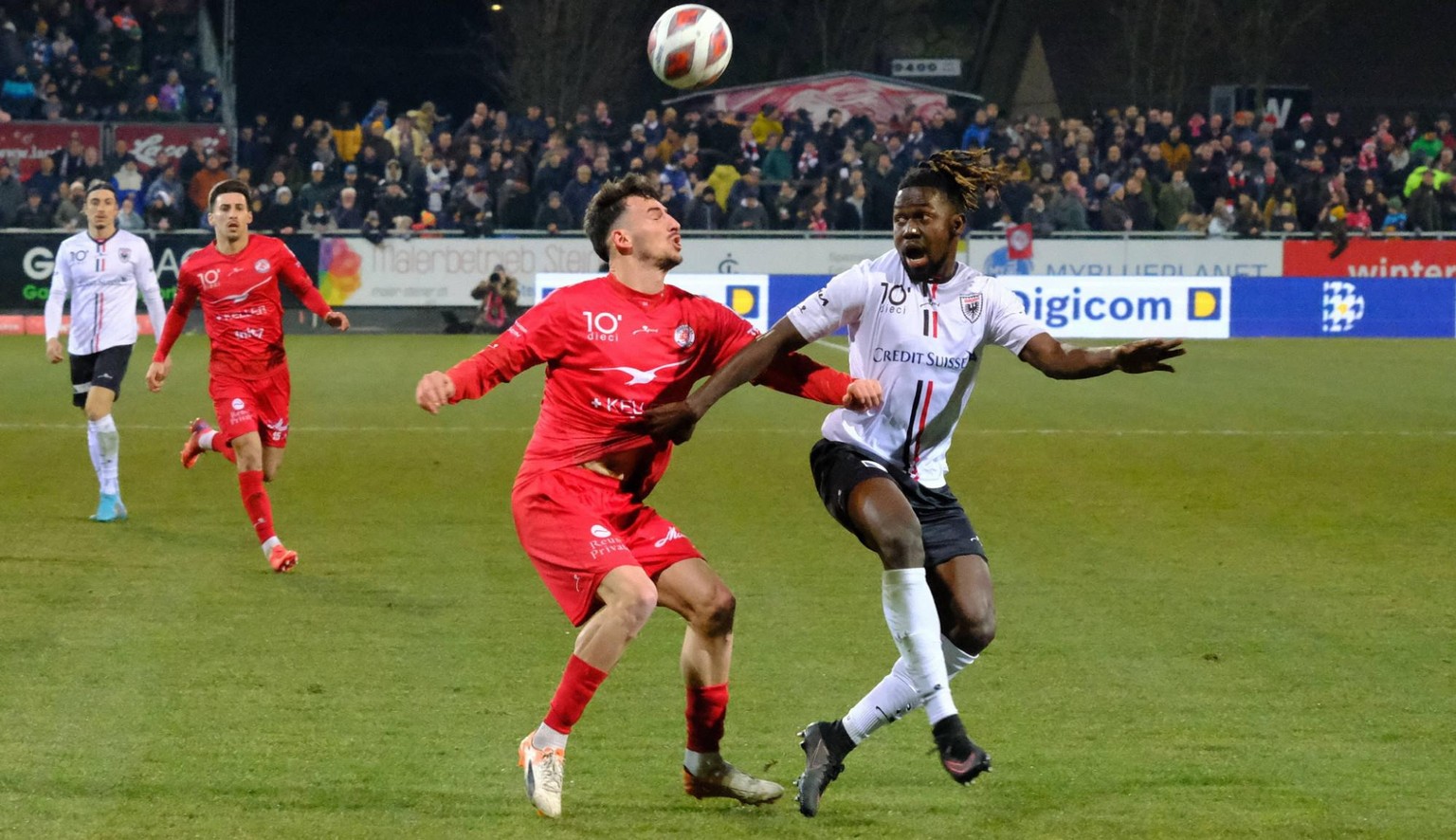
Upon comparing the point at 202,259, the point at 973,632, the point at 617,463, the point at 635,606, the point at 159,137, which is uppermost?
the point at 159,137

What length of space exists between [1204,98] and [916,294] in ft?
138

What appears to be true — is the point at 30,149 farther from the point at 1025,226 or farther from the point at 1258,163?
the point at 1258,163

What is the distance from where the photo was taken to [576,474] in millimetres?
5363

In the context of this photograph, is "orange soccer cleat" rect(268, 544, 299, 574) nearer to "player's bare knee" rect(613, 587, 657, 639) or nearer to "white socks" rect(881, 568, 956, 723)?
"player's bare knee" rect(613, 587, 657, 639)

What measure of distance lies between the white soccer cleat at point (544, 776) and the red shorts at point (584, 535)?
436 millimetres

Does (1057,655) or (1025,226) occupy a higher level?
(1025,226)

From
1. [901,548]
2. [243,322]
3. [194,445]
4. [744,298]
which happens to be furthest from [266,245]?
[744,298]

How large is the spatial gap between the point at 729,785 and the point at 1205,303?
2101 centimetres

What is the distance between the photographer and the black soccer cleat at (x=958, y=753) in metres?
4.97

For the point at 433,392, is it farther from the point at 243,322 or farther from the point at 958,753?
the point at 243,322

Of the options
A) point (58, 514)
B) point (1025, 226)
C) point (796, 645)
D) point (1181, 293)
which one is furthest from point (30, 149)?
point (796, 645)

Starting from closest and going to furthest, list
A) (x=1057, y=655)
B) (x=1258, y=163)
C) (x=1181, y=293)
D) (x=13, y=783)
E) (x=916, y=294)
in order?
(x=13, y=783), (x=916, y=294), (x=1057, y=655), (x=1181, y=293), (x=1258, y=163)

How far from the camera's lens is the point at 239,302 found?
9.68m

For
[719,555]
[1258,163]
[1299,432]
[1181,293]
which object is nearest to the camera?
[719,555]
